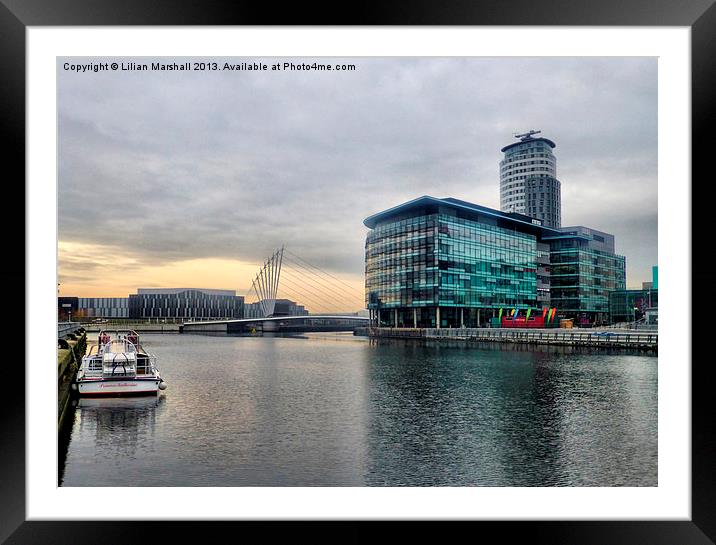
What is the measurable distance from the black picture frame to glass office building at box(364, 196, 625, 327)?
130 ft

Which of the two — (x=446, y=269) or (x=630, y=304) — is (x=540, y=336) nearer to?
(x=446, y=269)

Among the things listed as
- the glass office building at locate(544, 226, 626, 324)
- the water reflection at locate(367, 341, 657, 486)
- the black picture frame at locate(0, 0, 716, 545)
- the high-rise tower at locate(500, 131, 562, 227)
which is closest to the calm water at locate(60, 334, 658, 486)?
the water reflection at locate(367, 341, 657, 486)

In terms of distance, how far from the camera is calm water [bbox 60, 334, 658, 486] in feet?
29.8

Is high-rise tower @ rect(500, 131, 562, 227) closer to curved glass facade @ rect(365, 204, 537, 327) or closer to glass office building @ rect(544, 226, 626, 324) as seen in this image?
glass office building @ rect(544, 226, 626, 324)

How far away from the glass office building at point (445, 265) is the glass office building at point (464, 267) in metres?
0.08

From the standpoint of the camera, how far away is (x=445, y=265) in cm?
4419

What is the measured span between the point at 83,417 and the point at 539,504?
11880mm

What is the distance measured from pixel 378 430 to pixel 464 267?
3423cm

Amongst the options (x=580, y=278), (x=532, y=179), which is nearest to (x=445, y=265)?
(x=580, y=278)

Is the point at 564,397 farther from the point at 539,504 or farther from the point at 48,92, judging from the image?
the point at 48,92

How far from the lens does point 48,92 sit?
5.08m

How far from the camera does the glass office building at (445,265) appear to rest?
44.5 metres
